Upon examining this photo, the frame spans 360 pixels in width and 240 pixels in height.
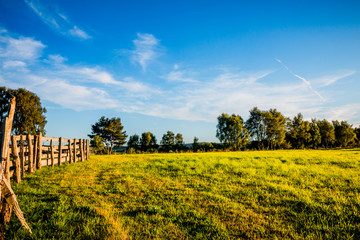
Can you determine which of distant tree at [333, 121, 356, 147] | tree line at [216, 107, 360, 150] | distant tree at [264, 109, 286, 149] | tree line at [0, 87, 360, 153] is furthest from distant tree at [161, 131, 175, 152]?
distant tree at [333, 121, 356, 147]

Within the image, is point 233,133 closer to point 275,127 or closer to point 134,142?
point 275,127

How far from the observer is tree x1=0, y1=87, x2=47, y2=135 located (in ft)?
123

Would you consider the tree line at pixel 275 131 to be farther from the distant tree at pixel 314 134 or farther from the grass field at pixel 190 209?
the grass field at pixel 190 209

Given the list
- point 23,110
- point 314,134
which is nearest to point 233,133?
point 314,134

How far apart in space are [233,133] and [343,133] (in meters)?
52.0

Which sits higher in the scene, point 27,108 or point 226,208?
point 27,108

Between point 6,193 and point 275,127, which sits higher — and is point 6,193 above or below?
below

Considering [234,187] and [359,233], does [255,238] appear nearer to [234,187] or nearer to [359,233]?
[359,233]

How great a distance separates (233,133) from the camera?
6900cm

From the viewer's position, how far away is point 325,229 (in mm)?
4734

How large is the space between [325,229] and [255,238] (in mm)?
2025

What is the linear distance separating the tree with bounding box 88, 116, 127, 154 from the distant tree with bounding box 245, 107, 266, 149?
54.8m

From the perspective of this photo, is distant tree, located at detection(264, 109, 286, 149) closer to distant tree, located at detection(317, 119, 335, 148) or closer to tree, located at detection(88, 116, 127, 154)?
distant tree, located at detection(317, 119, 335, 148)

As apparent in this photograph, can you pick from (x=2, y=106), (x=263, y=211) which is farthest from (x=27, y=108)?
(x=263, y=211)
